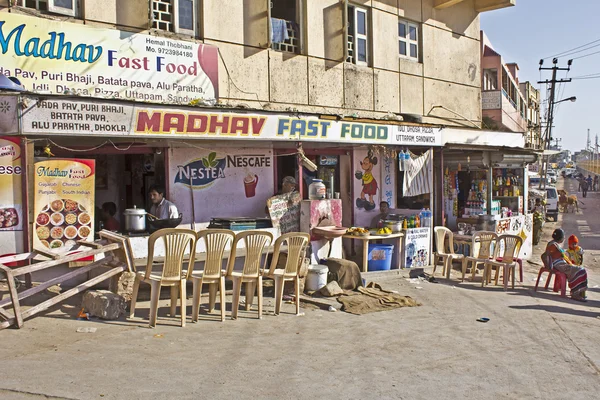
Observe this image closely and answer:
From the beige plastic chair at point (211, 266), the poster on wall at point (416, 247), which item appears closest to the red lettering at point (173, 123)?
the beige plastic chair at point (211, 266)

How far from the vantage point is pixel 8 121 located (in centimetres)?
763

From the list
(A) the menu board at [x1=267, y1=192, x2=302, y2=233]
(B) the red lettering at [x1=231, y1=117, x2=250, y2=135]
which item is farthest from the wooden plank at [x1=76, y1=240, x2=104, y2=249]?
(A) the menu board at [x1=267, y1=192, x2=302, y2=233]

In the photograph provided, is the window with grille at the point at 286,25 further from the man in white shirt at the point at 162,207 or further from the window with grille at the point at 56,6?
the man in white shirt at the point at 162,207

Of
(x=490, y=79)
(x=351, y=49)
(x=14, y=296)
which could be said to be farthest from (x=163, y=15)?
(x=490, y=79)

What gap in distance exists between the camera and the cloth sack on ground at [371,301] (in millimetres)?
9070

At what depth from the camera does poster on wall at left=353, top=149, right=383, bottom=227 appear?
44.3 feet

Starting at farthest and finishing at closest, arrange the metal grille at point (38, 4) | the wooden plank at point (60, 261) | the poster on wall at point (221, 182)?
the poster on wall at point (221, 182), the metal grille at point (38, 4), the wooden plank at point (60, 261)

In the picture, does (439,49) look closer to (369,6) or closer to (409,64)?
(409,64)

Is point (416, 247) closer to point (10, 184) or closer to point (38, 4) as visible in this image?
point (10, 184)

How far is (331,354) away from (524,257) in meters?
12.5

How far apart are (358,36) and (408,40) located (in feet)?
7.02

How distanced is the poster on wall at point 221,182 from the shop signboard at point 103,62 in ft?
4.70

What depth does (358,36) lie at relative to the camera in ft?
48.5

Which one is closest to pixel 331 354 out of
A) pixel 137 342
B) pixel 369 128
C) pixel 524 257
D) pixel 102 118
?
pixel 137 342
